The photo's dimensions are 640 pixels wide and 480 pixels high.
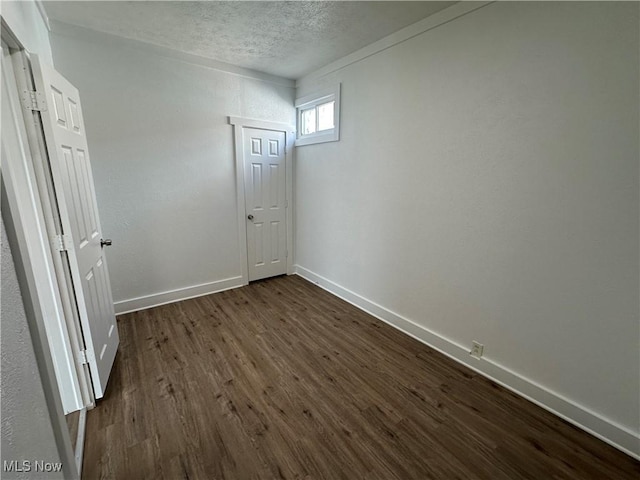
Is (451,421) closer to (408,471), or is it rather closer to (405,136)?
(408,471)

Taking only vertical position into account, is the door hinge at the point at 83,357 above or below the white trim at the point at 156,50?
below

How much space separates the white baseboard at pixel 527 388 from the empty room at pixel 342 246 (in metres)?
0.01

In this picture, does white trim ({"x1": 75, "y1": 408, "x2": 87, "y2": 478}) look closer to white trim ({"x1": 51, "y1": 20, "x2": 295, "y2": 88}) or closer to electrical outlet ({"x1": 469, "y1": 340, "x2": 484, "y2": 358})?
electrical outlet ({"x1": 469, "y1": 340, "x2": 484, "y2": 358})

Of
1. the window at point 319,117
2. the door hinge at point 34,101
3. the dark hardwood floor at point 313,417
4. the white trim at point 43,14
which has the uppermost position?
the white trim at point 43,14

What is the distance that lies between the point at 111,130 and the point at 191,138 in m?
0.70

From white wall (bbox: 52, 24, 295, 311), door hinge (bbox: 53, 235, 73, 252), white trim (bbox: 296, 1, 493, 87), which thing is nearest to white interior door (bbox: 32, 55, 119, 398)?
door hinge (bbox: 53, 235, 73, 252)

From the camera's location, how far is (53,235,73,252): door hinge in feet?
4.92

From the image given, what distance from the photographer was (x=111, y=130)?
8.46 ft

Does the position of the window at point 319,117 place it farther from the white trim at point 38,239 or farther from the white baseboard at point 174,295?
the white trim at point 38,239

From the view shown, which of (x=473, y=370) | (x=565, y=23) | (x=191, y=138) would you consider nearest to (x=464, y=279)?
(x=473, y=370)

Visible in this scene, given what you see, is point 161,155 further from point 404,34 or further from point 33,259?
point 404,34

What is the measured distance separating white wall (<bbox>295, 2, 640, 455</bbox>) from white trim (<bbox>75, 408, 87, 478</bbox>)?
7.82 ft

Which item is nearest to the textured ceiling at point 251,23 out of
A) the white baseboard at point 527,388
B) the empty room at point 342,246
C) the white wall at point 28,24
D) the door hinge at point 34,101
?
the empty room at point 342,246

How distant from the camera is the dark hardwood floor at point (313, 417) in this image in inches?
56.4
